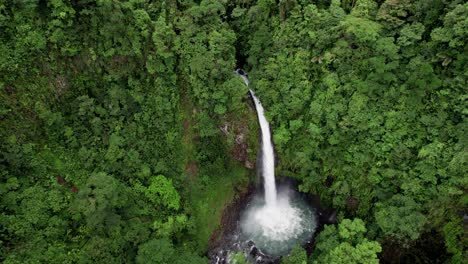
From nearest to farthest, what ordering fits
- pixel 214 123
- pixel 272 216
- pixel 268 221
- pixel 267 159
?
1. pixel 214 123
2. pixel 268 221
3. pixel 272 216
4. pixel 267 159

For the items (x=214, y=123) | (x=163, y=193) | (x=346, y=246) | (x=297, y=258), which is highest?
(x=214, y=123)

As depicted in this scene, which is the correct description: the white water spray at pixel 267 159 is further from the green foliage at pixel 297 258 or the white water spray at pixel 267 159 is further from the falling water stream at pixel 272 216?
the green foliage at pixel 297 258

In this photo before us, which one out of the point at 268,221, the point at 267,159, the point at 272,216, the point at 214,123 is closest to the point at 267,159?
the point at 267,159

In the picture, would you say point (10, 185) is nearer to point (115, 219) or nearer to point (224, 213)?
point (115, 219)

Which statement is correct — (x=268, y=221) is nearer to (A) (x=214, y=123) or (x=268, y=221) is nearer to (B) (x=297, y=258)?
(B) (x=297, y=258)

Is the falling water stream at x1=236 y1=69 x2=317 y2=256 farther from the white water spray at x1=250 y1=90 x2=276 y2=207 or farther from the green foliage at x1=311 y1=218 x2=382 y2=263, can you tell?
the green foliage at x1=311 y1=218 x2=382 y2=263

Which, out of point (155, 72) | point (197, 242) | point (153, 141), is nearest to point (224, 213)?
point (197, 242)
